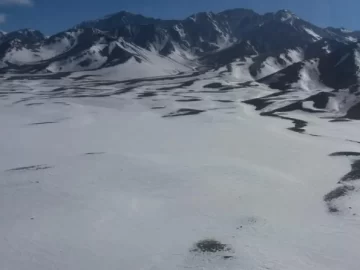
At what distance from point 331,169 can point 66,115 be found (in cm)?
5122

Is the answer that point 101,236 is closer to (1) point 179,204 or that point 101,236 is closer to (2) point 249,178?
(1) point 179,204

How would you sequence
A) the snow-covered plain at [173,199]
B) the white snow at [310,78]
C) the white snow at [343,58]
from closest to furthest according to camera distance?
the snow-covered plain at [173,199], the white snow at [310,78], the white snow at [343,58]

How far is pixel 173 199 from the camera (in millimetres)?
27609

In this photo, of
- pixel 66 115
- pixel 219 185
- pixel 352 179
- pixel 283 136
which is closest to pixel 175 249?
pixel 219 185

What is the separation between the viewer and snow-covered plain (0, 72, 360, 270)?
1992 cm

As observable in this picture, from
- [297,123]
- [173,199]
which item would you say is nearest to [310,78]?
[297,123]

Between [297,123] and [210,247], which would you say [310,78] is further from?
[210,247]

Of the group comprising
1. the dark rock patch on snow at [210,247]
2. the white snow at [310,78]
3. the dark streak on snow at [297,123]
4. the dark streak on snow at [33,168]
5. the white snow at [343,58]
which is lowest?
the dark rock patch on snow at [210,247]

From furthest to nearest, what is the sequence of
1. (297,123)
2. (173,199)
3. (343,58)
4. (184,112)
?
(343,58) < (184,112) < (297,123) < (173,199)

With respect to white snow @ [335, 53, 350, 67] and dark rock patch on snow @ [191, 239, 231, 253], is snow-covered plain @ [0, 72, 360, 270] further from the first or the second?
white snow @ [335, 53, 350, 67]

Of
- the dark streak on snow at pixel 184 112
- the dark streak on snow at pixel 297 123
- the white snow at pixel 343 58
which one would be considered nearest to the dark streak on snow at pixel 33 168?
the dark streak on snow at pixel 297 123

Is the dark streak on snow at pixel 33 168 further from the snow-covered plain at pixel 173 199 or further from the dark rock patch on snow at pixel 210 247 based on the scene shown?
the dark rock patch on snow at pixel 210 247

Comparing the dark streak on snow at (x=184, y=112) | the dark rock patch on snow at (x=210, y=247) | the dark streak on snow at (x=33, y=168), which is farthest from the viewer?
the dark streak on snow at (x=184, y=112)

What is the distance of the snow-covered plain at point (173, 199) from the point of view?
65.4 ft
